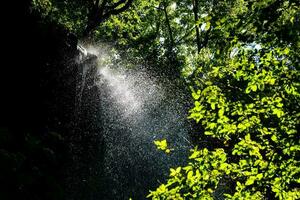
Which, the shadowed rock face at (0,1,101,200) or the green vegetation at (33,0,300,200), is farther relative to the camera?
the green vegetation at (33,0,300,200)

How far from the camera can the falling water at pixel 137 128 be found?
617 inches

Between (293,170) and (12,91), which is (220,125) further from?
(12,91)

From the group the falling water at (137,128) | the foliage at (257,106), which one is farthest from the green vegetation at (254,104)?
the falling water at (137,128)

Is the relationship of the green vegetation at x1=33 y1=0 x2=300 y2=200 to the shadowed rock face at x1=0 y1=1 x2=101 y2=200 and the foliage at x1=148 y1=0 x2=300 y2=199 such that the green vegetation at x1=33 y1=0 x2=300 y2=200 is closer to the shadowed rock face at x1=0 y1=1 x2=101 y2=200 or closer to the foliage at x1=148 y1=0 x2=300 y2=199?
the foliage at x1=148 y1=0 x2=300 y2=199

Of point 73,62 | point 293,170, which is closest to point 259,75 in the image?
point 293,170

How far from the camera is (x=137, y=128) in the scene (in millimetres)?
21469

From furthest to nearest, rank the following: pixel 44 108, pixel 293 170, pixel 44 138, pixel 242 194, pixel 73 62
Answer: pixel 73 62
pixel 44 108
pixel 242 194
pixel 293 170
pixel 44 138

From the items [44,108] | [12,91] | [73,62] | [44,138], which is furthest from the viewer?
[73,62]

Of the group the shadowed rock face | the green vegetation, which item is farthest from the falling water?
the green vegetation

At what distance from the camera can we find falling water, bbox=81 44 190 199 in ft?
51.4

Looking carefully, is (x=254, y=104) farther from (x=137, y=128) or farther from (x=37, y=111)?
(x=137, y=128)

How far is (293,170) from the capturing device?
385cm

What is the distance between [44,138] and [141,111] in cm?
2161

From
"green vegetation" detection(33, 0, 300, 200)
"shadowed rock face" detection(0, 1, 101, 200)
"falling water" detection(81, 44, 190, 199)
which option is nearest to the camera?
"shadowed rock face" detection(0, 1, 101, 200)
